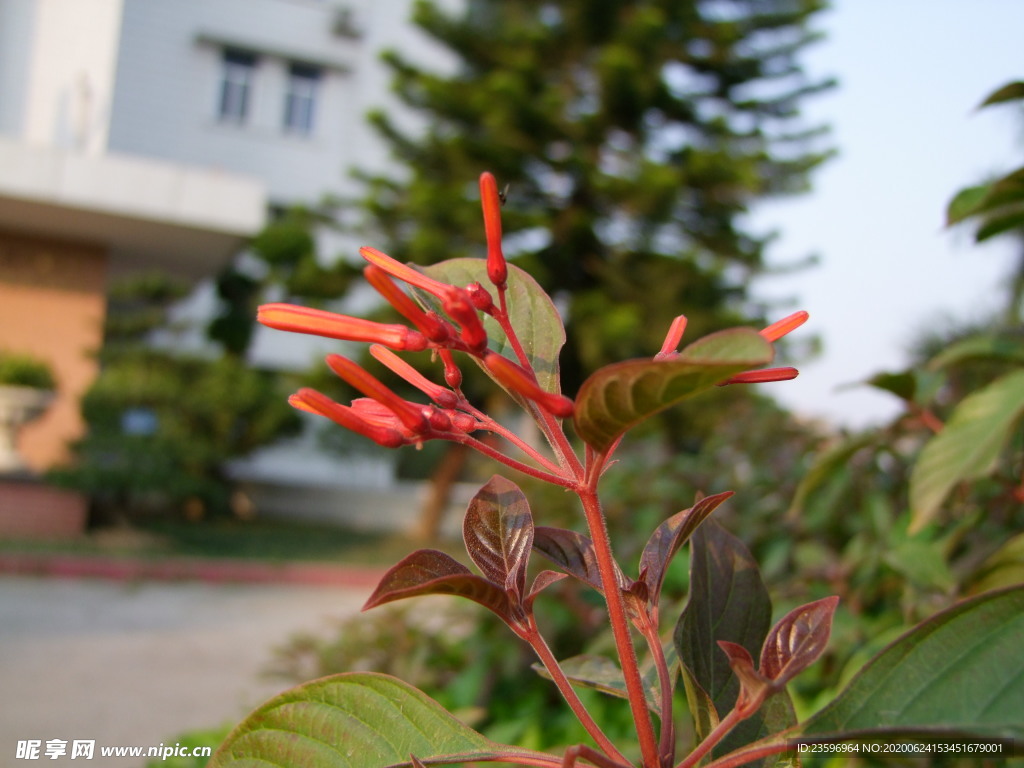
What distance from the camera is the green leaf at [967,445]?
0.84 metres

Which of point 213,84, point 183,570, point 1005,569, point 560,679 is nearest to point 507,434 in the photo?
point 560,679

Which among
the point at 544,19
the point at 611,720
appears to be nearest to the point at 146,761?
the point at 611,720

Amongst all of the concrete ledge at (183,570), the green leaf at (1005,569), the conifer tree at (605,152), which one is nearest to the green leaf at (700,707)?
the green leaf at (1005,569)

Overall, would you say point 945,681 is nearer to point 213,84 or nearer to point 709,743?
point 709,743

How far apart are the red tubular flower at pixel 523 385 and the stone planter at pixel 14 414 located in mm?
7085

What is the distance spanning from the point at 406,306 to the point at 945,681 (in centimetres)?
31

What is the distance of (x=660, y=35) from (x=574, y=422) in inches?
319

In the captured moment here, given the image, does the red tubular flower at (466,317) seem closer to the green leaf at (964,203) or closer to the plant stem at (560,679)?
the plant stem at (560,679)

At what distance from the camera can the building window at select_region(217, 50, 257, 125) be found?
12.0 metres

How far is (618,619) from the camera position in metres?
0.43

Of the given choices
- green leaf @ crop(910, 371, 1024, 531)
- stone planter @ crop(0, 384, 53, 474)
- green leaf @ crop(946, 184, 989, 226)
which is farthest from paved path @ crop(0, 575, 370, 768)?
stone planter @ crop(0, 384, 53, 474)

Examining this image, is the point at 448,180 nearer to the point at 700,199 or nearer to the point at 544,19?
the point at 544,19

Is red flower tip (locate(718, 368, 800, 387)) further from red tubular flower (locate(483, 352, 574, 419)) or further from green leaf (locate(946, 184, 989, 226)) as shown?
green leaf (locate(946, 184, 989, 226))

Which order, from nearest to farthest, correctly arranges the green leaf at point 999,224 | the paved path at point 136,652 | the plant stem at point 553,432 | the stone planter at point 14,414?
the plant stem at point 553,432 < the green leaf at point 999,224 < the paved path at point 136,652 < the stone planter at point 14,414
